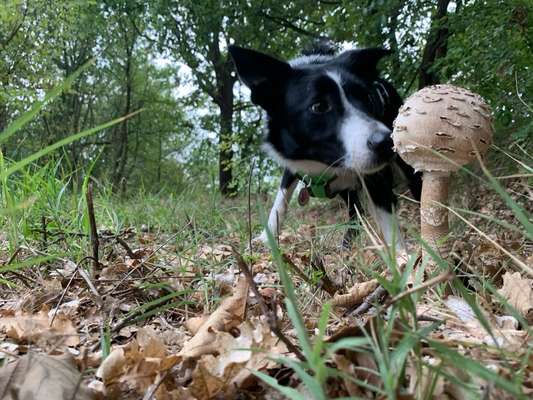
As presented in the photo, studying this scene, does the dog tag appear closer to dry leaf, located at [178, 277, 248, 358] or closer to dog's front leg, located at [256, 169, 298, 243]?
dog's front leg, located at [256, 169, 298, 243]

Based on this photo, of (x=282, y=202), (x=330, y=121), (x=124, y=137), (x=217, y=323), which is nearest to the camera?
(x=217, y=323)

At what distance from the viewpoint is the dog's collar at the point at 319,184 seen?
11.1 ft

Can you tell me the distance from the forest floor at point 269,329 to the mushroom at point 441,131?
14cm

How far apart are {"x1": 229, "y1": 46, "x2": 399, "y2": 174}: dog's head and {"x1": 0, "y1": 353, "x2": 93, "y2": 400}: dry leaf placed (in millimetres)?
2195

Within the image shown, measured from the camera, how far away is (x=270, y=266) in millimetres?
2082

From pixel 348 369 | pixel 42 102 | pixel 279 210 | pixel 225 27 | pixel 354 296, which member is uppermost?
pixel 225 27

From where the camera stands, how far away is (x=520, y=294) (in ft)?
4.06

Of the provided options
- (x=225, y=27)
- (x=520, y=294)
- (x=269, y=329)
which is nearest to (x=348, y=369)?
(x=269, y=329)

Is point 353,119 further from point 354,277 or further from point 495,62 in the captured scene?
point 354,277

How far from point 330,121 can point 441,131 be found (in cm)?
182

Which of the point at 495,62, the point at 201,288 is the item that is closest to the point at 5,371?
the point at 201,288

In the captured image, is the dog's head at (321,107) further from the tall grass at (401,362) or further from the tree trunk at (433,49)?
the tall grass at (401,362)

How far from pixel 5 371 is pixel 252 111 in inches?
480

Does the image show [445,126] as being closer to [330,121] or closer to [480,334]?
[480,334]
